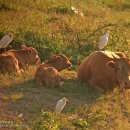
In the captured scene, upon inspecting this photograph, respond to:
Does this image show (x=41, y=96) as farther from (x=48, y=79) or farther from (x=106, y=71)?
(x=106, y=71)

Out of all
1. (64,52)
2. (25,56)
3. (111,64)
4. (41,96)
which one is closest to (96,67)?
(111,64)

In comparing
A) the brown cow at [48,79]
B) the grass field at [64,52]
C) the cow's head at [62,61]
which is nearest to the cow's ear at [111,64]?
the grass field at [64,52]

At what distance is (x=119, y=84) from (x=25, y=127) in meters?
3.38

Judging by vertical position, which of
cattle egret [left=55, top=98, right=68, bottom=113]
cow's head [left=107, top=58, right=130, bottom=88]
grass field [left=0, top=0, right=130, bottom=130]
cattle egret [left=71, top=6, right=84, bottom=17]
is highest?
cattle egret [left=55, top=98, right=68, bottom=113]

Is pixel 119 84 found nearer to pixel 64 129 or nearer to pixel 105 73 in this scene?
pixel 105 73

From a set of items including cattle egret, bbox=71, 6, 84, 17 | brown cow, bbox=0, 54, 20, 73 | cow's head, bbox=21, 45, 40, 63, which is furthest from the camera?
cattle egret, bbox=71, 6, 84, 17

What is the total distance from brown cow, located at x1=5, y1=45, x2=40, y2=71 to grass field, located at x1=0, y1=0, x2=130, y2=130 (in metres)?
0.26

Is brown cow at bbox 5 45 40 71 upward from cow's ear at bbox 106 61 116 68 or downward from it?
downward

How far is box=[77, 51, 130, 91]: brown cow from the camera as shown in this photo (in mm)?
12008

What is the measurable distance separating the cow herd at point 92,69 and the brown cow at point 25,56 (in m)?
0.03

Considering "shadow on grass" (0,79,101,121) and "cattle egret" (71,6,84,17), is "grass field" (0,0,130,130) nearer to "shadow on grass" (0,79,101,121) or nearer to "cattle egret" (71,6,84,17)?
"shadow on grass" (0,79,101,121)

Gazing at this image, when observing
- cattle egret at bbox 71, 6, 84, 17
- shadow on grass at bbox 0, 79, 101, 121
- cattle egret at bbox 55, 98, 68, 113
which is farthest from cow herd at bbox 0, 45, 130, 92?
cattle egret at bbox 71, 6, 84, 17

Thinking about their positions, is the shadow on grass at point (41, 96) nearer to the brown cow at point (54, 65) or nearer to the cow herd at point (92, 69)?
the cow herd at point (92, 69)

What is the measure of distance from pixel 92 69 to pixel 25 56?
1.98 meters
